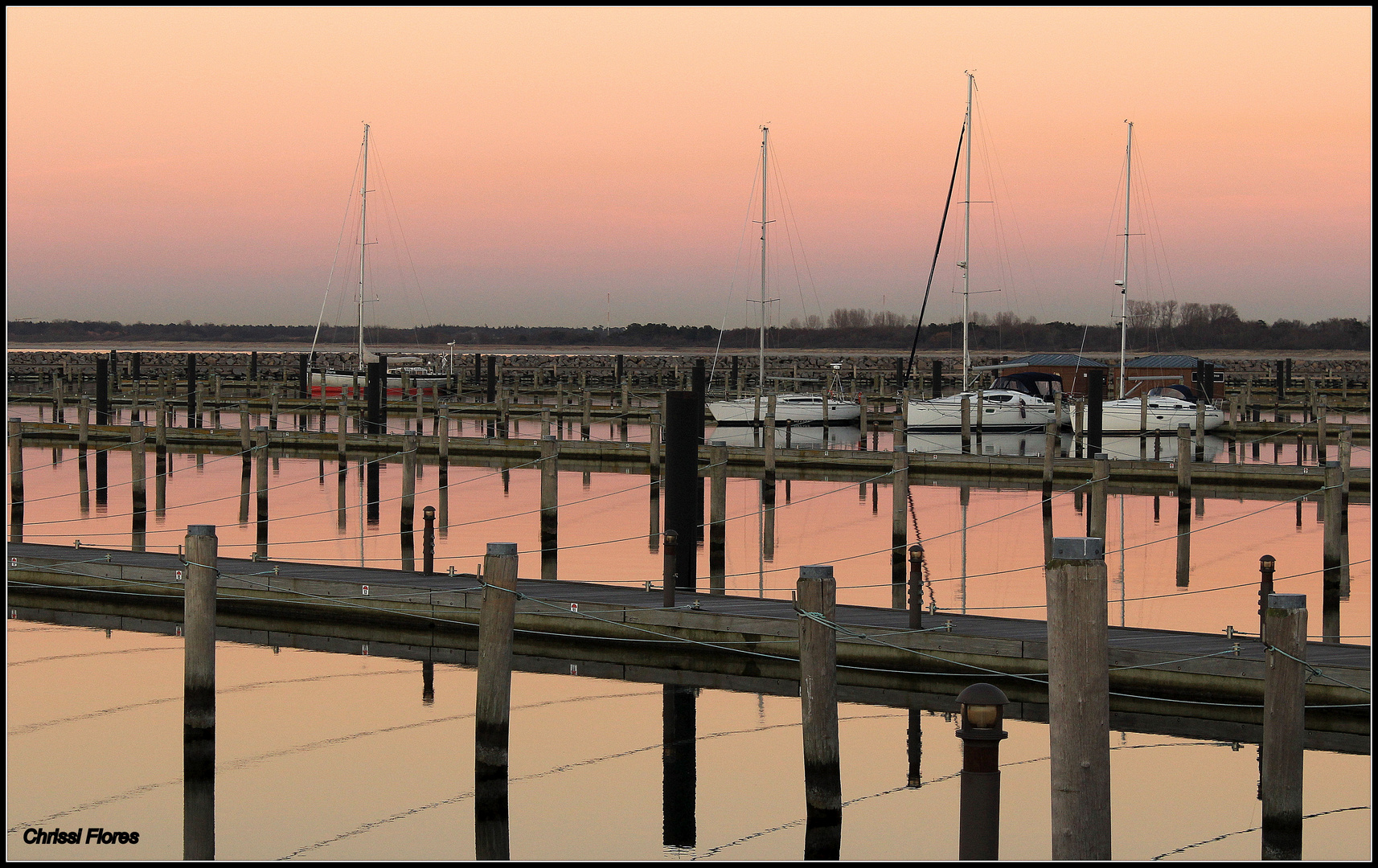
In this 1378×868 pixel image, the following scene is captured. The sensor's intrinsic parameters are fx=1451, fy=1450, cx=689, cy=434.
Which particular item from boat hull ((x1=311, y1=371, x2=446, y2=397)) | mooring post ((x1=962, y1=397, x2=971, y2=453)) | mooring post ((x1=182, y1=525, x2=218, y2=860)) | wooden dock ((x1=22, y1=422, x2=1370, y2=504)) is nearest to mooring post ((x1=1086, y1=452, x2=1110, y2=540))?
wooden dock ((x1=22, y1=422, x2=1370, y2=504))

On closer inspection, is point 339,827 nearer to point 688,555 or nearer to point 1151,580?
point 688,555

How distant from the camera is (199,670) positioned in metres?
13.9

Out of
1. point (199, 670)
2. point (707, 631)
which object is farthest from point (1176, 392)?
point (199, 670)

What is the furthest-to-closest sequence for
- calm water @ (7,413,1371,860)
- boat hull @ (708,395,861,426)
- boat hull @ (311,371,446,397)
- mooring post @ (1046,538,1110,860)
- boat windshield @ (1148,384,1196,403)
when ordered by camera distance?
1. boat hull @ (311,371,446,397)
2. boat windshield @ (1148,384,1196,403)
3. boat hull @ (708,395,861,426)
4. calm water @ (7,413,1371,860)
5. mooring post @ (1046,538,1110,860)

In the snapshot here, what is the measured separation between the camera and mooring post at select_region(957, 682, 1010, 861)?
8250mm

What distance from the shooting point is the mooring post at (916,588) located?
1490 centimetres

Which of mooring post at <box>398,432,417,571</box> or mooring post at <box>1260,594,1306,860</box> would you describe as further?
mooring post at <box>398,432,417,571</box>

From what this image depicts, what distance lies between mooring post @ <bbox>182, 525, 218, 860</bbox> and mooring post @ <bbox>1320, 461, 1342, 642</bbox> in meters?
14.3

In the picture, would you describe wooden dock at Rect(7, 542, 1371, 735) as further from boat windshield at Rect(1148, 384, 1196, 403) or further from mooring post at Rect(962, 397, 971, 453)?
boat windshield at Rect(1148, 384, 1196, 403)

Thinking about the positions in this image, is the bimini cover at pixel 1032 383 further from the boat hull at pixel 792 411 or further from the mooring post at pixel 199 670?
the mooring post at pixel 199 670

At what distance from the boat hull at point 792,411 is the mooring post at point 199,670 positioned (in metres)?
42.2

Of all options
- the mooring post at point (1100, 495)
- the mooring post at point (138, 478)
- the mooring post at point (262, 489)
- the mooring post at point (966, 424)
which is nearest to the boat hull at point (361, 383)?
the mooring post at point (966, 424)

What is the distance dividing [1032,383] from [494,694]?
47550 mm

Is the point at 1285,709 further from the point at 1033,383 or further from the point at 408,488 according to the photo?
the point at 1033,383
